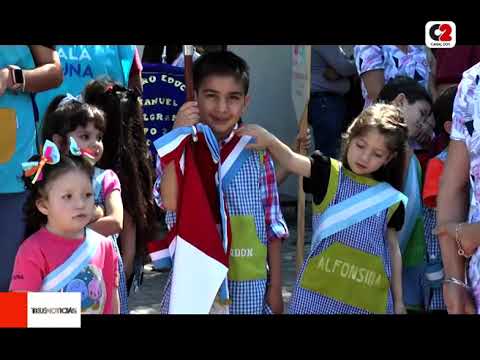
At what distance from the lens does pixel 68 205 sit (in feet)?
11.7

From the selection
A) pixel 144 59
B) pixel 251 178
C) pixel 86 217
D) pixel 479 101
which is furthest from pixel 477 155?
pixel 144 59

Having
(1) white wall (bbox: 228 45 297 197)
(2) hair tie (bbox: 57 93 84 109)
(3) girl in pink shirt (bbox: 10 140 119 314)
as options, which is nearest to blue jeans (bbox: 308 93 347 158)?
(1) white wall (bbox: 228 45 297 197)

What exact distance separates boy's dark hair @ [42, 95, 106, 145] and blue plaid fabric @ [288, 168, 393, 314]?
3.62ft

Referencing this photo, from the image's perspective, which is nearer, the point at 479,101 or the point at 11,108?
the point at 479,101

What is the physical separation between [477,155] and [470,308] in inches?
19.2

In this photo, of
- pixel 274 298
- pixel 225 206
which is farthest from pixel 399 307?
pixel 225 206

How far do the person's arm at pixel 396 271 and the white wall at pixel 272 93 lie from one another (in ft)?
14.4

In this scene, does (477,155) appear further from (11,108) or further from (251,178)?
(11,108)

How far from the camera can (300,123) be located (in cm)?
493
